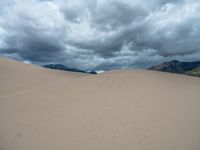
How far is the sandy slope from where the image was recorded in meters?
7.83

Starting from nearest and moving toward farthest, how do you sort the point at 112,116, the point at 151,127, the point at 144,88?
the point at 151,127 → the point at 112,116 → the point at 144,88

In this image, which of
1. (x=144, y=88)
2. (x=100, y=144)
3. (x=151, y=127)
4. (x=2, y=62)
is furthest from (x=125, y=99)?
(x=2, y=62)

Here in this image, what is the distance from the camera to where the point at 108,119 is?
977 centimetres

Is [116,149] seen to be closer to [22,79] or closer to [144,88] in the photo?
[144,88]

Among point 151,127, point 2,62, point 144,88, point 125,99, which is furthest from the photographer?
point 2,62

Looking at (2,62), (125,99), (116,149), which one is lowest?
(116,149)

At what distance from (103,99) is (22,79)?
661 inches

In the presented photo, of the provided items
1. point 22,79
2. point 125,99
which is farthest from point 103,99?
point 22,79

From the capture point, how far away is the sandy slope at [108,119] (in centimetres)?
783

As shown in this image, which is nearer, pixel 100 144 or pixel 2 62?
pixel 100 144

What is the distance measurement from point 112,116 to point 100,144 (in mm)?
2631

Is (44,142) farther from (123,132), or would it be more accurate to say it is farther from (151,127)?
(151,127)

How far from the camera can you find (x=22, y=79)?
1052 inches

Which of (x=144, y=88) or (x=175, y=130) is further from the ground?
(x=144, y=88)
